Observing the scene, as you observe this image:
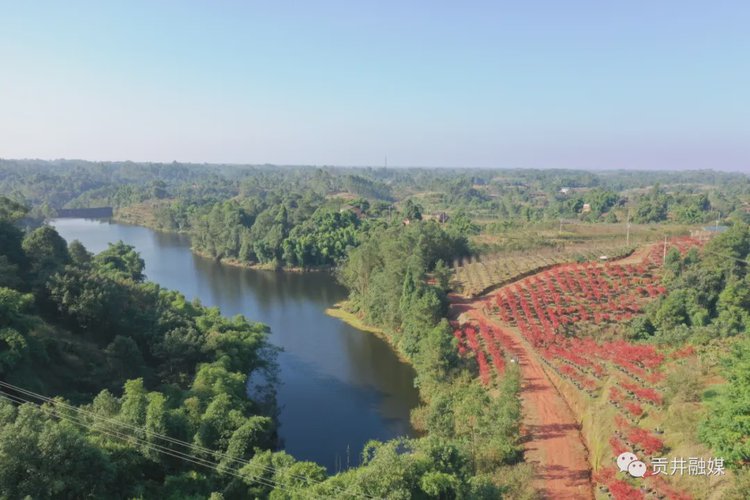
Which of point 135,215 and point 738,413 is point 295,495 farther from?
point 135,215

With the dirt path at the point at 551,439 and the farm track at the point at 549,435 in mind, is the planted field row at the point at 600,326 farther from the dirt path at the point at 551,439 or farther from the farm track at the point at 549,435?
the dirt path at the point at 551,439

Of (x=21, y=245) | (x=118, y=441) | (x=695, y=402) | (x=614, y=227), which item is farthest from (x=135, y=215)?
(x=695, y=402)

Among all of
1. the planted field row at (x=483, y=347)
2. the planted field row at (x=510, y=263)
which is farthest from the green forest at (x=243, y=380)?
the planted field row at (x=510, y=263)

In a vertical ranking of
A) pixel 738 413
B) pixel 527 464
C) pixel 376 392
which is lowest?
pixel 376 392

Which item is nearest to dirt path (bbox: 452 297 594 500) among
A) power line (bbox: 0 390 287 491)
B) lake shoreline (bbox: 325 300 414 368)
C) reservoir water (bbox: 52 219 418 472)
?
reservoir water (bbox: 52 219 418 472)

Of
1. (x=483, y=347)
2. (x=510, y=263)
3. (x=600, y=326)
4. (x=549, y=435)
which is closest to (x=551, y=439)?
(x=549, y=435)

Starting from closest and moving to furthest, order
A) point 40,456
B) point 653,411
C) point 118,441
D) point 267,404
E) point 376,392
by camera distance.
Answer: point 40,456 → point 118,441 → point 653,411 → point 267,404 → point 376,392
